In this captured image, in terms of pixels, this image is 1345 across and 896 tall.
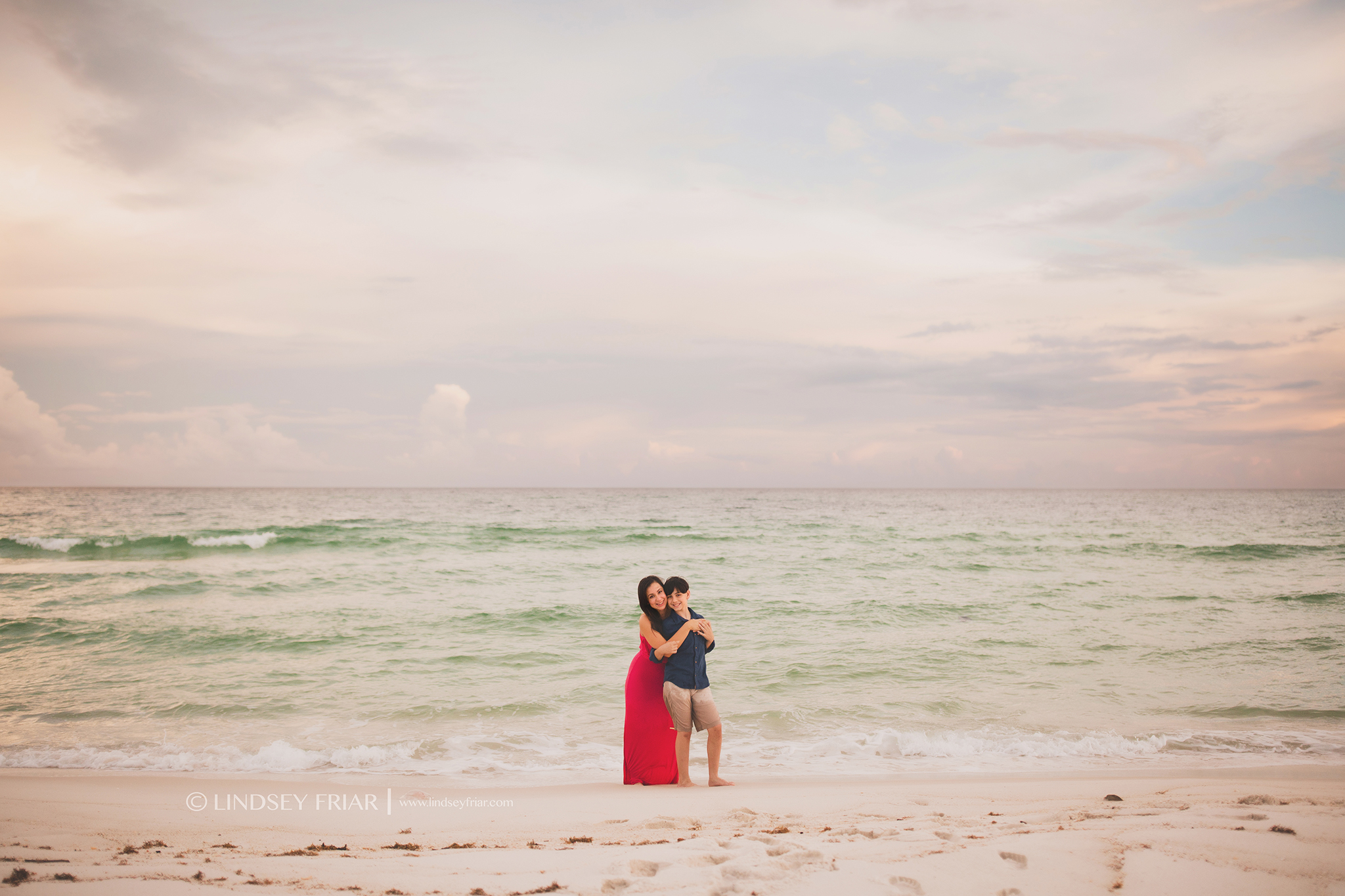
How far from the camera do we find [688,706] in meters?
5.77

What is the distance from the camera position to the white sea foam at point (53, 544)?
26.1 m

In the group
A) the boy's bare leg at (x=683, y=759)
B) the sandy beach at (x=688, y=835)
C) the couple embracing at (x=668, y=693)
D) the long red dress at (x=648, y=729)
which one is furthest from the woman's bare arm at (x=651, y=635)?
the sandy beach at (x=688, y=835)

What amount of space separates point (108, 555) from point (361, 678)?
22841 mm

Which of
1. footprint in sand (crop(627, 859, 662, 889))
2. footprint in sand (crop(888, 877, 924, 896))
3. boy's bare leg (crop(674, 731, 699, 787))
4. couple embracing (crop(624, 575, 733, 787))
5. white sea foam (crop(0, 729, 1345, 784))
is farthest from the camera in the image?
white sea foam (crop(0, 729, 1345, 784))

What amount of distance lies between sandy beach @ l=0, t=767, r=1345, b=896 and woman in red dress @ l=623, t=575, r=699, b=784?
22 cm

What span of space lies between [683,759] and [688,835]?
1.45 metres

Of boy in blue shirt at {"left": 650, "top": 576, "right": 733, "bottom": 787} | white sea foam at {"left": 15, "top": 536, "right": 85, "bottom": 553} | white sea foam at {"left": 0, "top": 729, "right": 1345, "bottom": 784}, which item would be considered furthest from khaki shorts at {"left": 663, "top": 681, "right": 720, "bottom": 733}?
white sea foam at {"left": 15, "top": 536, "right": 85, "bottom": 553}

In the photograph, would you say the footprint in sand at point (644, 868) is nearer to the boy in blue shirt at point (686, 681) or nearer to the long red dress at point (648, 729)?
the boy in blue shirt at point (686, 681)

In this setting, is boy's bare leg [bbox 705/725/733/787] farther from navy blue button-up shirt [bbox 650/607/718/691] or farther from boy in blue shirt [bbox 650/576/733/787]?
navy blue button-up shirt [bbox 650/607/718/691]

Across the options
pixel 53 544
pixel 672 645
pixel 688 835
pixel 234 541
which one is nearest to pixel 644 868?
pixel 688 835

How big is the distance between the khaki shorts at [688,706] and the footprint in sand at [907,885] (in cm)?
230

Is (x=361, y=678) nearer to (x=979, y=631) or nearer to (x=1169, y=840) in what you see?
(x=1169, y=840)

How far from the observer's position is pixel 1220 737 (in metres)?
7.46

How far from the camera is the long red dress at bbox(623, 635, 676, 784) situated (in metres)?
5.87
